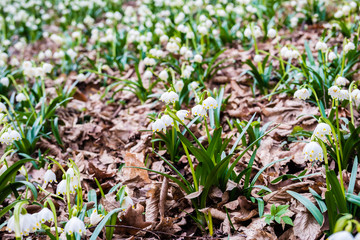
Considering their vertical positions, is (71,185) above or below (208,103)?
below

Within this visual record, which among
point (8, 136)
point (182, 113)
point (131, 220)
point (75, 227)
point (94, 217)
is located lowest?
point (131, 220)

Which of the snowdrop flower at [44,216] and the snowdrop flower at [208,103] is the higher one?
the snowdrop flower at [208,103]

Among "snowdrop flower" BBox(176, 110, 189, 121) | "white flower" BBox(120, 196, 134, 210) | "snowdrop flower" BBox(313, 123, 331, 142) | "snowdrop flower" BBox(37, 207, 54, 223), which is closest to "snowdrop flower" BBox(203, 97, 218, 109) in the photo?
"snowdrop flower" BBox(176, 110, 189, 121)

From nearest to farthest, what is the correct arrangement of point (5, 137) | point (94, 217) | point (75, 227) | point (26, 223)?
point (26, 223)
point (75, 227)
point (94, 217)
point (5, 137)

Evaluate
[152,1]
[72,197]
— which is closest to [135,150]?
[72,197]

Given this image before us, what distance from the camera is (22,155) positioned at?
2.95m

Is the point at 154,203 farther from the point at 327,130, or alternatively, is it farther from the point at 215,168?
the point at 327,130

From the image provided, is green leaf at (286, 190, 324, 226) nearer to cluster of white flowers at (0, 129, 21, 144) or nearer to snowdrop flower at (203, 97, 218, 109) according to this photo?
snowdrop flower at (203, 97, 218, 109)

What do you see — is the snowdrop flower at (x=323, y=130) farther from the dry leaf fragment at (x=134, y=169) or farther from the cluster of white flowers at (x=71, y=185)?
the cluster of white flowers at (x=71, y=185)

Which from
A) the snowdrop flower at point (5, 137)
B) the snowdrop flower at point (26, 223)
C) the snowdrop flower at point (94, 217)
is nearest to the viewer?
the snowdrop flower at point (26, 223)

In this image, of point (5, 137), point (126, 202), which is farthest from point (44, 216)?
point (5, 137)

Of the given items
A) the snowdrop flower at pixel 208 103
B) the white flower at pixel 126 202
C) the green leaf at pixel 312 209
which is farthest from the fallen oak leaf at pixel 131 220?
the green leaf at pixel 312 209

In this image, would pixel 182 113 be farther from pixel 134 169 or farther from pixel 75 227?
pixel 75 227

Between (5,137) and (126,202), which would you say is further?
(5,137)
